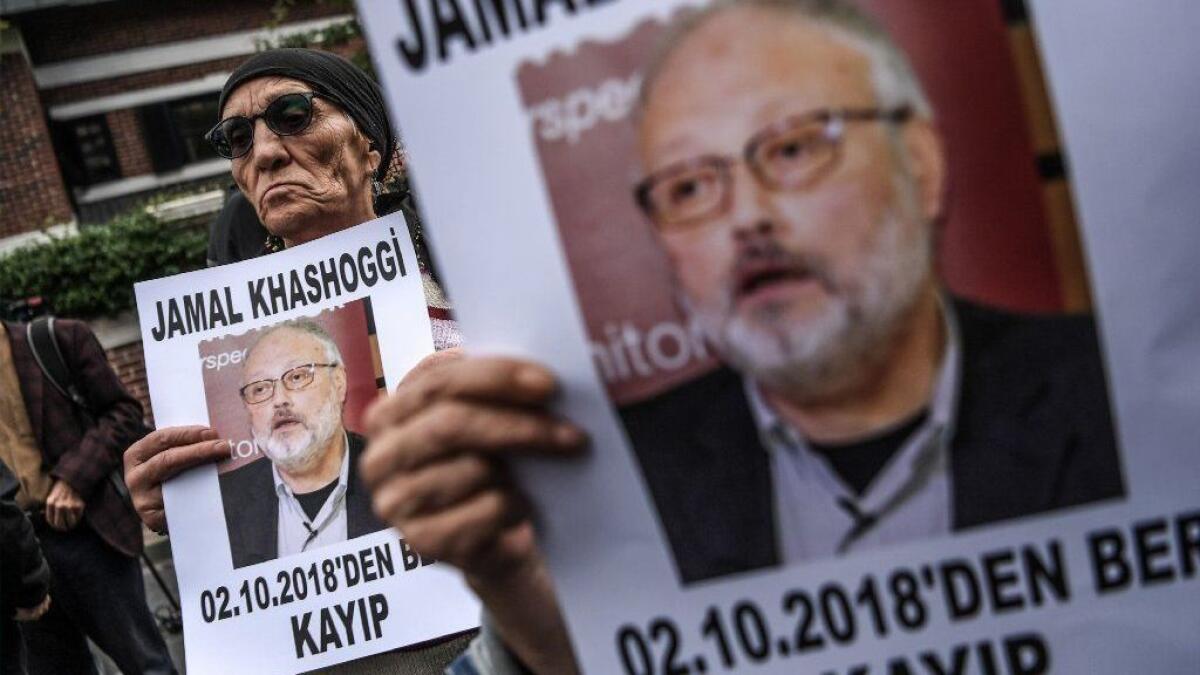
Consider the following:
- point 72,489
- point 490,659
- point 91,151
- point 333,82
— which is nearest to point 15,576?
point 72,489

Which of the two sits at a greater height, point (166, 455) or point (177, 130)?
point (177, 130)

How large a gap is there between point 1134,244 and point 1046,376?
0.10 meters

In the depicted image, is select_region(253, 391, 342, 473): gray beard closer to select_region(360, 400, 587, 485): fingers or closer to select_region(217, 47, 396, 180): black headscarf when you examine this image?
select_region(217, 47, 396, 180): black headscarf

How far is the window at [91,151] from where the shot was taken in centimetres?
1317

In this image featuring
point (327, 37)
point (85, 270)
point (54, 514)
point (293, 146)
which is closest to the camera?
point (293, 146)

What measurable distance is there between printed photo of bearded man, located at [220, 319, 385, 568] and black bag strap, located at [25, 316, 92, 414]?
6.74ft

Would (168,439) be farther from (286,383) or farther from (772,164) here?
(772,164)

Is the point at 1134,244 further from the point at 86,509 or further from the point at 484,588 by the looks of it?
the point at 86,509

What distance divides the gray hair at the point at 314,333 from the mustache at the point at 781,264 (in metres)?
0.94

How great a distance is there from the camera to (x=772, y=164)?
0.67m

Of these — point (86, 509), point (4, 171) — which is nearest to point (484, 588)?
point (86, 509)

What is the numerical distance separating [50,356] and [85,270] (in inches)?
288

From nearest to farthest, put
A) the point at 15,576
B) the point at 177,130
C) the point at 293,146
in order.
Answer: the point at 293,146 < the point at 15,576 < the point at 177,130

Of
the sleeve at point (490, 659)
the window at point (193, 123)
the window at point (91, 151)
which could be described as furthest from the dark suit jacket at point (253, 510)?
the window at point (91, 151)
